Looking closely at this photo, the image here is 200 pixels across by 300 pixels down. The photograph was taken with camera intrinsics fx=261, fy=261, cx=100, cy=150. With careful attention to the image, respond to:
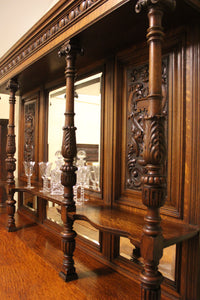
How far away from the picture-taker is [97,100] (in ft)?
6.47

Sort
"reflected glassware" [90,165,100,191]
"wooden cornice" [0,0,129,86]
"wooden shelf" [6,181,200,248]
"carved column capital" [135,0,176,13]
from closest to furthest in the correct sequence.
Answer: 1. "carved column capital" [135,0,176,13]
2. "wooden shelf" [6,181,200,248]
3. "wooden cornice" [0,0,129,86]
4. "reflected glassware" [90,165,100,191]

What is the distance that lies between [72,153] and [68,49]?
2.05 ft

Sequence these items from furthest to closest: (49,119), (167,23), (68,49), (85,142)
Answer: (49,119) → (85,142) → (68,49) → (167,23)

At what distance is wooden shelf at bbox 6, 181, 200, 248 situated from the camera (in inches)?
44.9

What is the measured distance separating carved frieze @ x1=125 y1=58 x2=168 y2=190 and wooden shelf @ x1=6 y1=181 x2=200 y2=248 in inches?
8.9

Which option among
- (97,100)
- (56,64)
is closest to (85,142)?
(97,100)

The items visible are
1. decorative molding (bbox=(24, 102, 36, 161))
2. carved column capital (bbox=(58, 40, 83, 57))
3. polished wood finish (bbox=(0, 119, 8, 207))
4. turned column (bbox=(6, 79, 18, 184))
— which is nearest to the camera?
carved column capital (bbox=(58, 40, 83, 57))

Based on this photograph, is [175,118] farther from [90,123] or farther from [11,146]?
[11,146]

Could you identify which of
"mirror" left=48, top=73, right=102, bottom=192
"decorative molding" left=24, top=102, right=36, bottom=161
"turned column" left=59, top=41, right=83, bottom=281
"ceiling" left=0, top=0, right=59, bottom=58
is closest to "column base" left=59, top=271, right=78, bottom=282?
"turned column" left=59, top=41, right=83, bottom=281

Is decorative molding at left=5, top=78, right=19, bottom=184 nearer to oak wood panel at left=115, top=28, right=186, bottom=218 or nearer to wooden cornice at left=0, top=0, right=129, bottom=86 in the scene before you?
wooden cornice at left=0, top=0, right=129, bottom=86

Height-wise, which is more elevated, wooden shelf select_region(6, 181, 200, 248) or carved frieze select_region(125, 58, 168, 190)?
carved frieze select_region(125, 58, 168, 190)

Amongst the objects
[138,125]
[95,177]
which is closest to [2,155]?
[95,177]

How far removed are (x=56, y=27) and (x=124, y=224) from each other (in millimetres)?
1294

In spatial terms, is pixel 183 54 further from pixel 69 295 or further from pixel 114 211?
pixel 69 295
